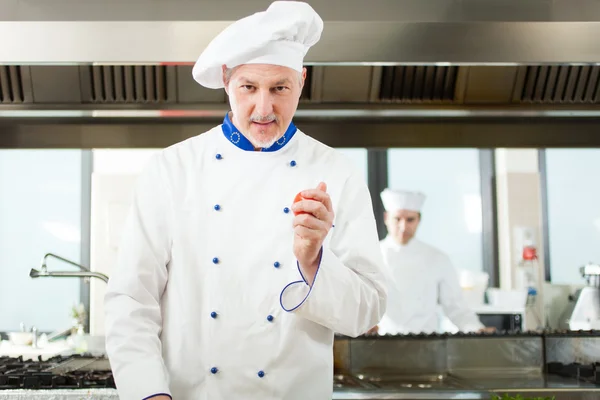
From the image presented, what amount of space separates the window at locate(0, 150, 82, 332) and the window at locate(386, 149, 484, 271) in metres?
3.17

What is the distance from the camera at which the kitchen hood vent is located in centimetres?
283

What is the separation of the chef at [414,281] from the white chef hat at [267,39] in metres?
3.47

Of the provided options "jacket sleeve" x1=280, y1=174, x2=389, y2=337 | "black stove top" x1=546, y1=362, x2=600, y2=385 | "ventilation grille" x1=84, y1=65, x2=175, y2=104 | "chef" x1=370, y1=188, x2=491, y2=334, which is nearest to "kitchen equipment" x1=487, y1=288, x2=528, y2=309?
"chef" x1=370, y1=188, x2=491, y2=334

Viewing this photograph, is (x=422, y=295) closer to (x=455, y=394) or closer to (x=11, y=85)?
(x=455, y=394)

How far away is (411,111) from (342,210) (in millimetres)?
1286

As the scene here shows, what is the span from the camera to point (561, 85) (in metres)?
2.98

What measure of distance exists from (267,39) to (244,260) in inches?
20.7

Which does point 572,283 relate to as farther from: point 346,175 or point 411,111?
point 346,175

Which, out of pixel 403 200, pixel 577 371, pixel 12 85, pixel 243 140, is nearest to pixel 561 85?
pixel 577 371

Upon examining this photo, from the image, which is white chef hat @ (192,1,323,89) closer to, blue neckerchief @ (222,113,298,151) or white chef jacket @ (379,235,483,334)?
blue neckerchief @ (222,113,298,151)

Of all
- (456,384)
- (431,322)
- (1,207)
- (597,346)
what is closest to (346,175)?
(456,384)

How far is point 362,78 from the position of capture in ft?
9.48

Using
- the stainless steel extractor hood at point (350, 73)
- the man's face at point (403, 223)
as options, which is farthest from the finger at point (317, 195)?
the man's face at point (403, 223)

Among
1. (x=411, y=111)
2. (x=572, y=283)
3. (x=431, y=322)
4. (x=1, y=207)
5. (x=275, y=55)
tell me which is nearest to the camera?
(x=275, y=55)
